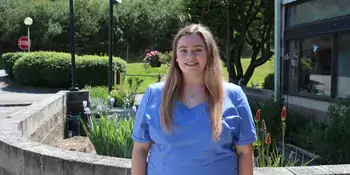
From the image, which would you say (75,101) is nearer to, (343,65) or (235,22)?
(343,65)

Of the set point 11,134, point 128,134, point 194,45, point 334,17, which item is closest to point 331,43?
point 334,17

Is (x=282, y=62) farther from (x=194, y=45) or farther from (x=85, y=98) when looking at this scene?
(x=194, y=45)

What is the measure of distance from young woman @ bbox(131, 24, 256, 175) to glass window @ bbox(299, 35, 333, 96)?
6.89 m

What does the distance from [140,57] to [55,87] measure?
30.0 metres

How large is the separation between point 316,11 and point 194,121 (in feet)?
25.2

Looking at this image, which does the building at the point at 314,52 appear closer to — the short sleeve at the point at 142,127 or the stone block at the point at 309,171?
the stone block at the point at 309,171

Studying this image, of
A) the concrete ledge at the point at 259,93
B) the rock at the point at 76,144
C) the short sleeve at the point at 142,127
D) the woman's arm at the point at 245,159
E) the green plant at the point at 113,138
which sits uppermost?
the short sleeve at the point at 142,127

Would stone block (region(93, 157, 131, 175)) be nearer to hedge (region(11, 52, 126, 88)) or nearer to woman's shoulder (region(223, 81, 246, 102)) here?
woman's shoulder (region(223, 81, 246, 102))

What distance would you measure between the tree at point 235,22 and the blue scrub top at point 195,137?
41.1 ft

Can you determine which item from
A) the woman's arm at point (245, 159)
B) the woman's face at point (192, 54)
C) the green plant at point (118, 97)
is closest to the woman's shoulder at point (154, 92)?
the woman's face at point (192, 54)

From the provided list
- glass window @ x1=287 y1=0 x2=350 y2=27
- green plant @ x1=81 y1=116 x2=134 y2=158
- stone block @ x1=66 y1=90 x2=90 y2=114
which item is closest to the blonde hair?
green plant @ x1=81 y1=116 x2=134 y2=158

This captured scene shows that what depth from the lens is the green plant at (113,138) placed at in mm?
4594

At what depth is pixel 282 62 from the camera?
1037 centimetres

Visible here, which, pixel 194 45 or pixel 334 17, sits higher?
pixel 334 17
